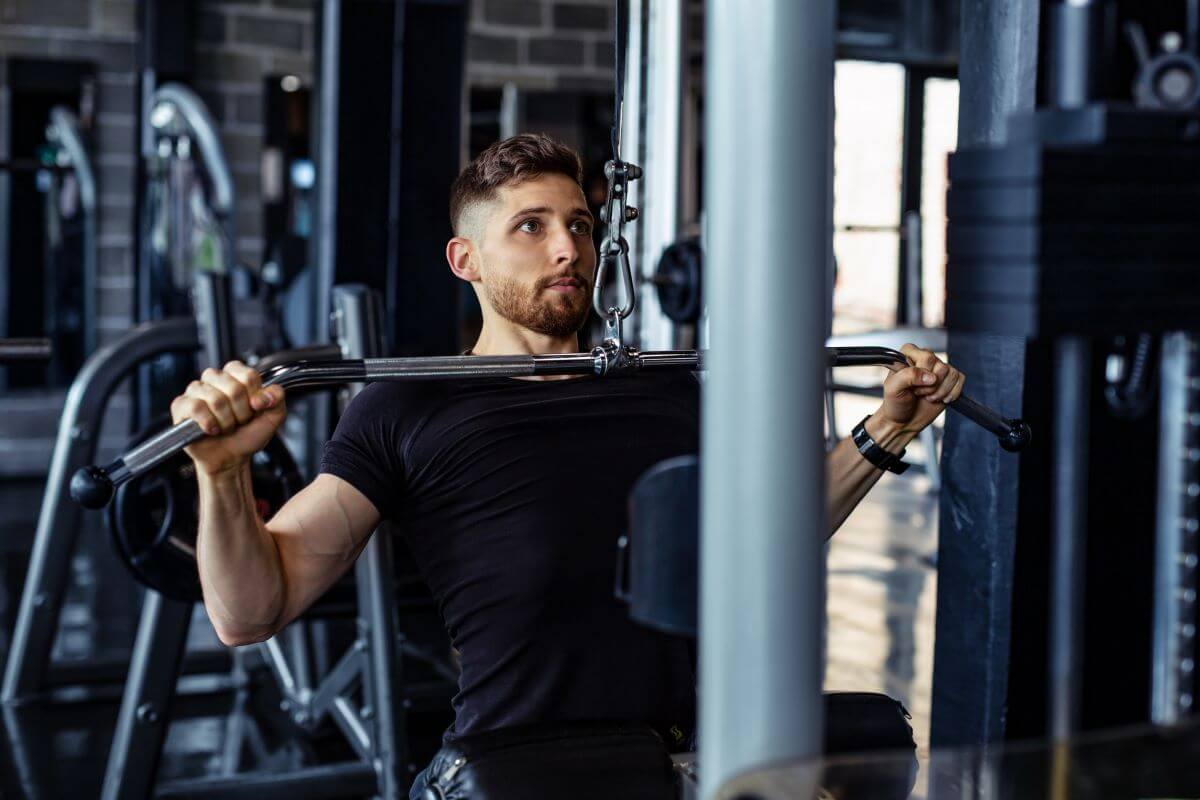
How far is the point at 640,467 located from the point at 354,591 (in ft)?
4.60

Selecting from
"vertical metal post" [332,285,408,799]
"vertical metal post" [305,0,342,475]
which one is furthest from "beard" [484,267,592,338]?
"vertical metal post" [305,0,342,475]

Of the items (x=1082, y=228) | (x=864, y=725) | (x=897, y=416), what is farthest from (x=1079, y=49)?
(x=897, y=416)

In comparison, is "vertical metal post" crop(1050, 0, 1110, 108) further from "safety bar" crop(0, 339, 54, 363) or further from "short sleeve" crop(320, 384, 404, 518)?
"safety bar" crop(0, 339, 54, 363)

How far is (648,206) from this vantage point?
3660 mm

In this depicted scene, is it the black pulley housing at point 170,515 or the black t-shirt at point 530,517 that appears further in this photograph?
the black pulley housing at point 170,515

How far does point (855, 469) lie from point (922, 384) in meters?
0.16

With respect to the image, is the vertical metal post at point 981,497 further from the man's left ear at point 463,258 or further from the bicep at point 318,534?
the bicep at point 318,534

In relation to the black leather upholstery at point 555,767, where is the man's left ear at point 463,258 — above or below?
above

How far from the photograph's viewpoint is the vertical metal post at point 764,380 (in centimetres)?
71

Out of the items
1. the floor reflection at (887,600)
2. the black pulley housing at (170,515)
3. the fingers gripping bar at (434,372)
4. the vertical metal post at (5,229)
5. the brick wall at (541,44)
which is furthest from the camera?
the brick wall at (541,44)

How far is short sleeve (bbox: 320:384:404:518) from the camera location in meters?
1.70

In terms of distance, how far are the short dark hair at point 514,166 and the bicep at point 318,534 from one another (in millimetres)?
430

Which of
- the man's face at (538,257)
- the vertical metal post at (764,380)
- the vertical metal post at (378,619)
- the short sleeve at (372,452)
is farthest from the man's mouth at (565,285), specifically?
the vertical metal post at (764,380)

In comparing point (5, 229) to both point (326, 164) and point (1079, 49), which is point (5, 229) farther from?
point (1079, 49)
